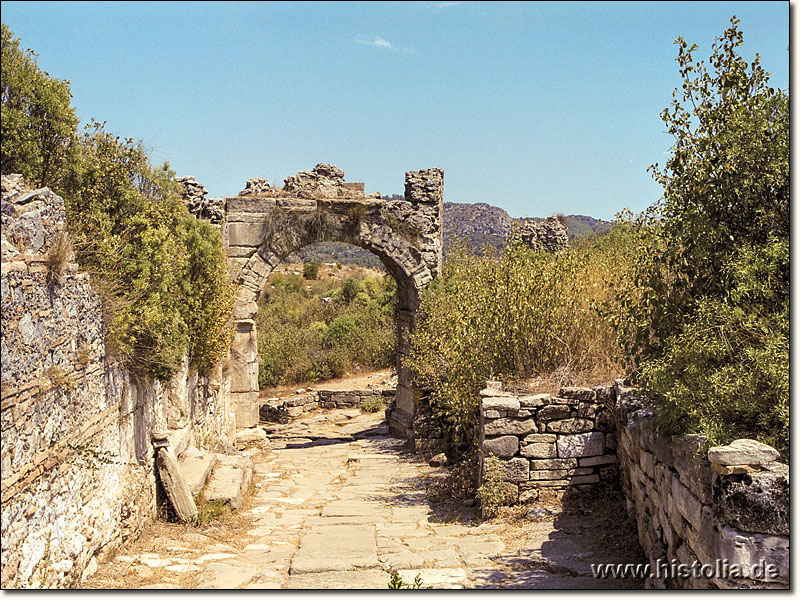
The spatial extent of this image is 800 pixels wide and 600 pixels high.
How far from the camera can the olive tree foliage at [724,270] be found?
4.16 m

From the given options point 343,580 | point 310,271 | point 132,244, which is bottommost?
point 343,580

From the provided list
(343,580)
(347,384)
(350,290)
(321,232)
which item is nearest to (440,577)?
(343,580)

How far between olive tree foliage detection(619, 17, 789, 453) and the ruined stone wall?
370 cm


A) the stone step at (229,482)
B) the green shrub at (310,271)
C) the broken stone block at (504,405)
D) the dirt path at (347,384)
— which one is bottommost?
the stone step at (229,482)

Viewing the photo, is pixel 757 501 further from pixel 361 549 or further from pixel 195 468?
pixel 195 468

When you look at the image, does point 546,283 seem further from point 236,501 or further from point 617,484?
point 236,501

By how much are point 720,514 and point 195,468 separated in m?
5.71

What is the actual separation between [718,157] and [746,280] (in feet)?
3.13

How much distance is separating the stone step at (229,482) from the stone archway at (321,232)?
13.7ft

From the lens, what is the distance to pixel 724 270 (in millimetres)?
→ 4781

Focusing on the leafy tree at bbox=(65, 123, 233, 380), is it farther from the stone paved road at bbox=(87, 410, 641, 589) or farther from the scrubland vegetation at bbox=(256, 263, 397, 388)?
the scrubland vegetation at bbox=(256, 263, 397, 388)

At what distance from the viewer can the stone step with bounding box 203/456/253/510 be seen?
7.65 metres

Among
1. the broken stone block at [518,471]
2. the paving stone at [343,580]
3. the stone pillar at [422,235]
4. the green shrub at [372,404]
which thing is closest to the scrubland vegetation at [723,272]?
the broken stone block at [518,471]

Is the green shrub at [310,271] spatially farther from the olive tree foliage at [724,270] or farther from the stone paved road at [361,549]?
the olive tree foliage at [724,270]
